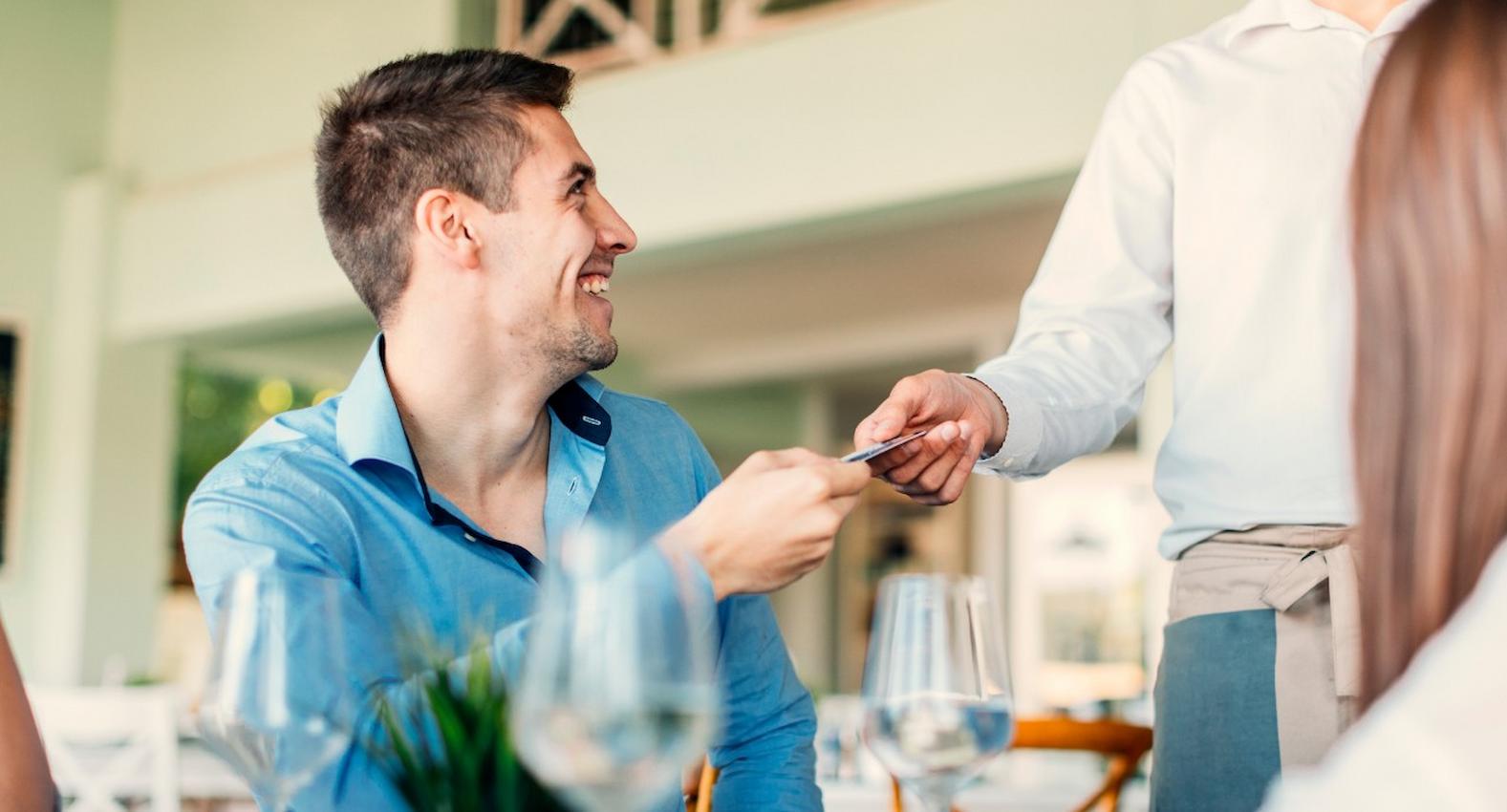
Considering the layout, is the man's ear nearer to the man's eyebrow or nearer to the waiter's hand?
the man's eyebrow

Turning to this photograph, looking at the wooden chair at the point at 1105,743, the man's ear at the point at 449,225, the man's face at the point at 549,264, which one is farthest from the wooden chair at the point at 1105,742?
the man's ear at the point at 449,225

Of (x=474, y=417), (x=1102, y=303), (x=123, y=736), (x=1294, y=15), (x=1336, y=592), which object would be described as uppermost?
(x=1294, y=15)

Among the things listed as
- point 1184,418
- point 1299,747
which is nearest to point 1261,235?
point 1184,418

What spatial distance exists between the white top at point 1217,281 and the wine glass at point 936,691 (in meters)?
0.50

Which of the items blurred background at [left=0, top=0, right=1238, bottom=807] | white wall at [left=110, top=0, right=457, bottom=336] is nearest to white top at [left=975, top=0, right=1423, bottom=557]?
blurred background at [left=0, top=0, right=1238, bottom=807]

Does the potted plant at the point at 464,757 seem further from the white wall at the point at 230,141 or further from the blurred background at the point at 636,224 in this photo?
the white wall at the point at 230,141

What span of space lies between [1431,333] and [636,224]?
188 inches

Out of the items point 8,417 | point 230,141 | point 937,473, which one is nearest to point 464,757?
point 937,473

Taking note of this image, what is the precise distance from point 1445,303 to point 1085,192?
869mm

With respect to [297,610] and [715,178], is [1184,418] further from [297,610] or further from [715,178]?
[715,178]

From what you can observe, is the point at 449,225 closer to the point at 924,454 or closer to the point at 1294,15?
the point at 924,454

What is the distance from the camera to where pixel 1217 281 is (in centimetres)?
136

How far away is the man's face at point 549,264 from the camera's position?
158 centimetres

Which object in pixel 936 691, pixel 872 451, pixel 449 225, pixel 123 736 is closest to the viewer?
pixel 936 691
